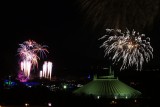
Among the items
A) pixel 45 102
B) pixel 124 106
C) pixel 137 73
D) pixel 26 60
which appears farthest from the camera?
pixel 137 73

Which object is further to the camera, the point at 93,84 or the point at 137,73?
the point at 137,73

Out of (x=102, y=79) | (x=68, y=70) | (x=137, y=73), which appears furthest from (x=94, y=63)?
(x=102, y=79)

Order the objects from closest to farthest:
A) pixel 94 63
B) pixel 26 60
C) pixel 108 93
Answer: pixel 108 93 < pixel 26 60 < pixel 94 63

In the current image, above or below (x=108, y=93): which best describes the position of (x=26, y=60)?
above

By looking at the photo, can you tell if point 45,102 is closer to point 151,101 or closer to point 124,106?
point 124,106

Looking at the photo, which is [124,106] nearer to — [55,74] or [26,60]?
[26,60]

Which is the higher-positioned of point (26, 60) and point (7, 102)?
point (26, 60)

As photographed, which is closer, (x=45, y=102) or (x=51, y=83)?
(x=45, y=102)

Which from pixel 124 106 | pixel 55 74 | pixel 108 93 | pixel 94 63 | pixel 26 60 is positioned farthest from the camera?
pixel 94 63

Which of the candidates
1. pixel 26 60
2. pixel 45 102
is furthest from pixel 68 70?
pixel 45 102
